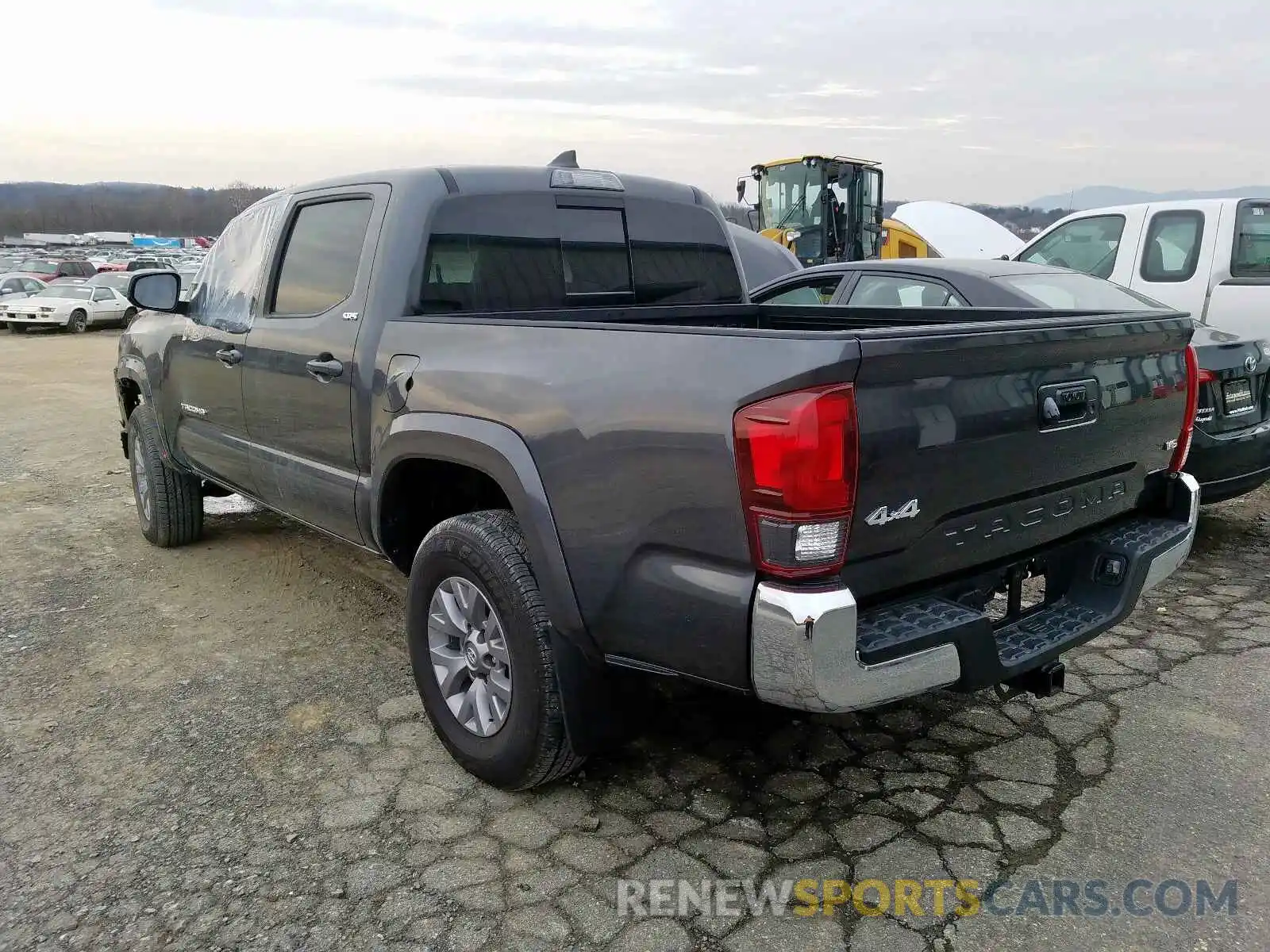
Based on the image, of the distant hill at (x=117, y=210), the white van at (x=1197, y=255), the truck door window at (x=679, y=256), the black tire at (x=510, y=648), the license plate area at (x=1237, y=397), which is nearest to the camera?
the black tire at (x=510, y=648)

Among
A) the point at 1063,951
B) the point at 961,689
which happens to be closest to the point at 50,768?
the point at 961,689

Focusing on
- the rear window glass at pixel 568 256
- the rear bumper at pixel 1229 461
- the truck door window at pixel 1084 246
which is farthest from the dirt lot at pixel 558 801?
the truck door window at pixel 1084 246

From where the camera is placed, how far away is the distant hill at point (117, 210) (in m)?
129

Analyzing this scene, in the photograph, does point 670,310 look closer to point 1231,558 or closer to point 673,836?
point 673,836

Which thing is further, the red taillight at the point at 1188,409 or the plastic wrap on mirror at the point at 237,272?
the plastic wrap on mirror at the point at 237,272

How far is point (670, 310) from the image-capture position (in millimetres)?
4121

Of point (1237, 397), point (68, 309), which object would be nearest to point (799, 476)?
point (1237, 397)

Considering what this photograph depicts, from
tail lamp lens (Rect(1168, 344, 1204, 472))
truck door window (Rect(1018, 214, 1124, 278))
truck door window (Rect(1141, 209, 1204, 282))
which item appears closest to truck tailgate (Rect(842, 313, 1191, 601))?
tail lamp lens (Rect(1168, 344, 1204, 472))

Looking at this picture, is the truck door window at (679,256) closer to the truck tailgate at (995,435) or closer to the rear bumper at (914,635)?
the truck tailgate at (995,435)

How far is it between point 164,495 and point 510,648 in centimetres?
361

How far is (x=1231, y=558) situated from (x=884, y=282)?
249 centimetres

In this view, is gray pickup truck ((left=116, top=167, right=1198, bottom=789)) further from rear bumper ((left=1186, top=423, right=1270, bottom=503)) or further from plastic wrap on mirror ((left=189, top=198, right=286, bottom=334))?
rear bumper ((left=1186, top=423, right=1270, bottom=503))

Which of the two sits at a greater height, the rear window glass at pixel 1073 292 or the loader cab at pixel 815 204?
the loader cab at pixel 815 204

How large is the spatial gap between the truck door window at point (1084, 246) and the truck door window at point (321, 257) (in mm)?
6041
